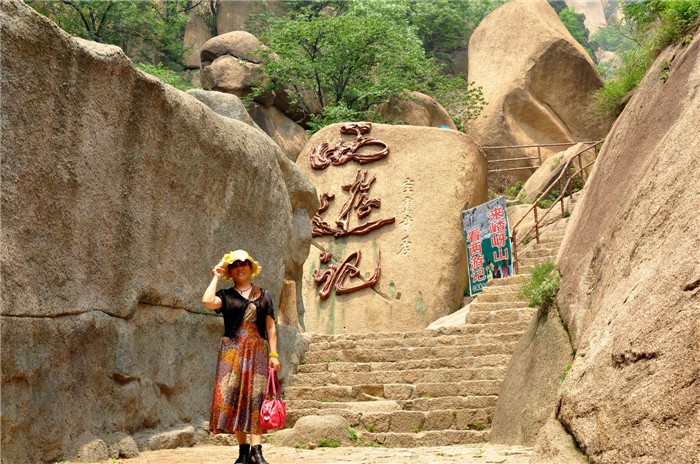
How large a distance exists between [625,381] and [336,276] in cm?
1182

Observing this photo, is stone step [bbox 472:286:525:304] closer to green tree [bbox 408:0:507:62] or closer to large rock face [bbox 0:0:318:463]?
large rock face [bbox 0:0:318:463]

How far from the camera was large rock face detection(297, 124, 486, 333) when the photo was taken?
49.3 feet

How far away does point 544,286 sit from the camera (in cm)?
705

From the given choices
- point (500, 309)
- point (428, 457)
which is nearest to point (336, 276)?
point (500, 309)

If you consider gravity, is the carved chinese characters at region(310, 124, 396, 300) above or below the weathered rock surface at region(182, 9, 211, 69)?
below

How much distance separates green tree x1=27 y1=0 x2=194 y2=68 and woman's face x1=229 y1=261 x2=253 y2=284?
18694 millimetres

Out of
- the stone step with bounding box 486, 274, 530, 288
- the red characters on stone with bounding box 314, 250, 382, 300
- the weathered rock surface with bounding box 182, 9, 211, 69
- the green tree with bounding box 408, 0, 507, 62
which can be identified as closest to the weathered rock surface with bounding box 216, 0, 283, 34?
the weathered rock surface with bounding box 182, 9, 211, 69

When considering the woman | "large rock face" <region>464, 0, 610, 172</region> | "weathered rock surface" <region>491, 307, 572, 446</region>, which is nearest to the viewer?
the woman

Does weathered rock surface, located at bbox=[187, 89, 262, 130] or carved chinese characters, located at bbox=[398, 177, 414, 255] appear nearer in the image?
weathered rock surface, located at bbox=[187, 89, 262, 130]

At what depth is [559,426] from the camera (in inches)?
186

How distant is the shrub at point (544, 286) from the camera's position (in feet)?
23.1

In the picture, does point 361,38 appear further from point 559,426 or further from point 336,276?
point 559,426

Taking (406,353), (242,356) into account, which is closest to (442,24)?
(406,353)

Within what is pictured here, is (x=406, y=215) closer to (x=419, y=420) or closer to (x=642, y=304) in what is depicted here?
(x=419, y=420)
